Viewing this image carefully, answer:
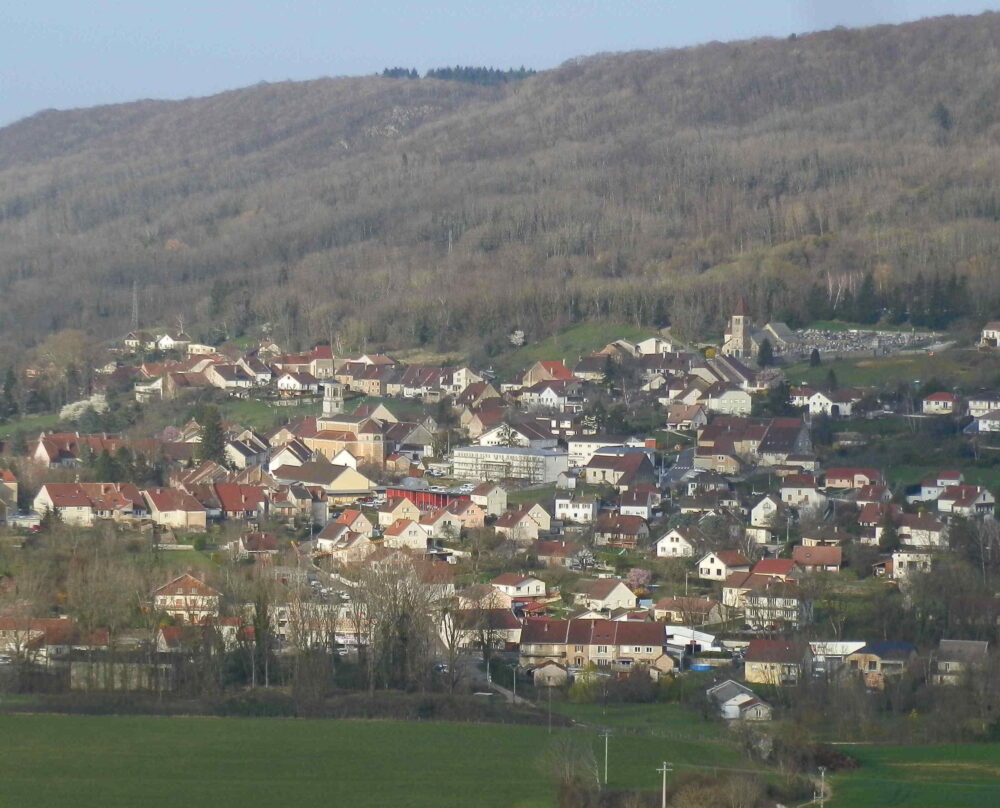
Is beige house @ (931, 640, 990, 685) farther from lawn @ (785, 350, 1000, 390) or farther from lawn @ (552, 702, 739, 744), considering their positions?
lawn @ (785, 350, 1000, 390)

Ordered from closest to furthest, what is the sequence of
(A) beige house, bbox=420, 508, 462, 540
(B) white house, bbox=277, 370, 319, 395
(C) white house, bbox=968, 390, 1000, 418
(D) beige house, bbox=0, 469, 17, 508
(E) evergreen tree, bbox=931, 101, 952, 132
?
1. (A) beige house, bbox=420, 508, 462, 540
2. (D) beige house, bbox=0, 469, 17, 508
3. (C) white house, bbox=968, 390, 1000, 418
4. (B) white house, bbox=277, 370, 319, 395
5. (E) evergreen tree, bbox=931, 101, 952, 132

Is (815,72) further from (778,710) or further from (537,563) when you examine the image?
(778,710)

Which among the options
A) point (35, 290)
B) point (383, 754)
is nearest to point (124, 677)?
point (383, 754)

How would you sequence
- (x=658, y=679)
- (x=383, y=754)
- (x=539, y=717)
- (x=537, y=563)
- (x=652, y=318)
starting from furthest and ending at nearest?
(x=652, y=318)
(x=537, y=563)
(x=658, y=679)
(x=539, y=717)
(x=383, y=754)

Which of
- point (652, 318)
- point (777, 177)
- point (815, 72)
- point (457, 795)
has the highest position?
point (815, 72)

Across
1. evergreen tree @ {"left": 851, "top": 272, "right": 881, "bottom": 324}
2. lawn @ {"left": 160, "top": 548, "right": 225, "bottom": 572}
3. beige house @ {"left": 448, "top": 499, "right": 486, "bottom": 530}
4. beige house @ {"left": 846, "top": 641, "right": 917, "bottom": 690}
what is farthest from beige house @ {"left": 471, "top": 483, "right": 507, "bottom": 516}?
evergreen tree @ {"left": 851, "top": 272, "right": 881, "bottom": 324}

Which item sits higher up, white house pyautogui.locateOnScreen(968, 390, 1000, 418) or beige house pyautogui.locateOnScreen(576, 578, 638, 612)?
white house pyautogui.locateOnScreen(968, 390, 1000, 418)

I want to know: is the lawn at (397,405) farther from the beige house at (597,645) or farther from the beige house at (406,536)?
the beige house at (597,645)
